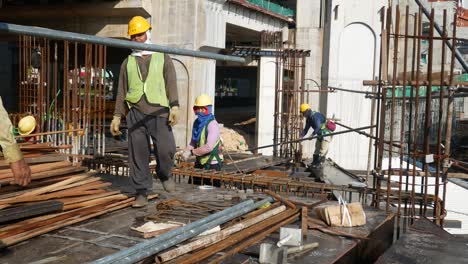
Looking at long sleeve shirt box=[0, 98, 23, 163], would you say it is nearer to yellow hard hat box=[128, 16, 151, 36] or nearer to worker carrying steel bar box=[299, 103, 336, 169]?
yellow hard hat box=[128, 16, 151, 36]

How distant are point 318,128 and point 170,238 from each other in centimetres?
1099

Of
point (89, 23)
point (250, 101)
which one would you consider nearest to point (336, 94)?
point (89, 23)

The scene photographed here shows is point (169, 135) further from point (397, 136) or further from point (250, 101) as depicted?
point (250, 101)

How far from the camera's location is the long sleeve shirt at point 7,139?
10.9 feet

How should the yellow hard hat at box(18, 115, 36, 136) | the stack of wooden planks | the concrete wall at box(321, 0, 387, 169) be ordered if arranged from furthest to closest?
the concrete wall at box(321, 0, 387, 169) → the yellow hard hat at box(18, 115, 36, 136) → the stack of wooden planks

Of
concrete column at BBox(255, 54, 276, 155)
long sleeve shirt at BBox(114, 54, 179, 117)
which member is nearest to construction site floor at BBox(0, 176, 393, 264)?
long sleeve shirt at BBox(114, 54, 179, 117)

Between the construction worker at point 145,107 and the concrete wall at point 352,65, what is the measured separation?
1867 cm

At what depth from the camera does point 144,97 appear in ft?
18.1

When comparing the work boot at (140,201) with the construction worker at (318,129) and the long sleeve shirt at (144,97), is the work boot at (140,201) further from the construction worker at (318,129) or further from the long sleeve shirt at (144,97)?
the construction worker at (318,129)

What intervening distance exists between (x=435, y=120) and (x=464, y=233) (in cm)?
2650

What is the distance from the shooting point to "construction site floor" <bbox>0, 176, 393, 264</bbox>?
3850 millimetres

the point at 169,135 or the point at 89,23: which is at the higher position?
the point at 89,23

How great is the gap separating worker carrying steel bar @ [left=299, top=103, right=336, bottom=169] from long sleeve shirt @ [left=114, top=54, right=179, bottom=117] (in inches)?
348

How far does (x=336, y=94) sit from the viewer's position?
23.8 m
